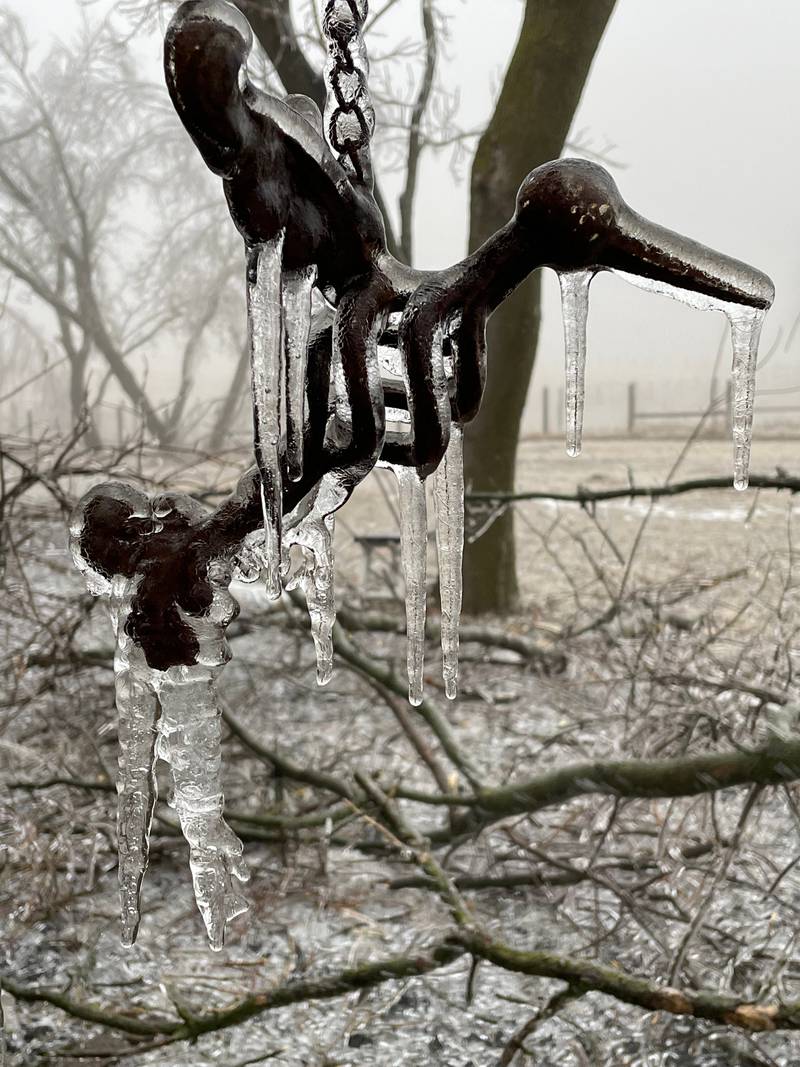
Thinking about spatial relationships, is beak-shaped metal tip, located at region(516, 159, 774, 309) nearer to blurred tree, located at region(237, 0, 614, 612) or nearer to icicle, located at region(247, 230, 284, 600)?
icicle, located at region(247, 230, 284, 600)

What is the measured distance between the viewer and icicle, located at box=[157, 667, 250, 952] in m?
0.63

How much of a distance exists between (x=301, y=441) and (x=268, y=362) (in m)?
0.04

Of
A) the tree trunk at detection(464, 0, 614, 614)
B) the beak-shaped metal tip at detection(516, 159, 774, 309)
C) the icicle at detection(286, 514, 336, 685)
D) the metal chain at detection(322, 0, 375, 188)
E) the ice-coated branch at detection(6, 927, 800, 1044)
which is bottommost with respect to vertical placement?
the ice-coated branch at detection(6, 927, 800, 1044)

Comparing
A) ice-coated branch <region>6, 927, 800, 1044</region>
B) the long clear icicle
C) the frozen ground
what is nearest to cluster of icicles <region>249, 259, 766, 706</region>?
the long clear icicle

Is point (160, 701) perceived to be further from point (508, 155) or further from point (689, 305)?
point (508, 155)

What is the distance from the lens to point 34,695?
2479mm

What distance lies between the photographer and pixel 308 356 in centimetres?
51

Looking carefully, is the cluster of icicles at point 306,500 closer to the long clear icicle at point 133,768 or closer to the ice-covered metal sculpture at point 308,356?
the ice-covered metal sculpture at point 308,356

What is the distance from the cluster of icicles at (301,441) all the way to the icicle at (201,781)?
92mm

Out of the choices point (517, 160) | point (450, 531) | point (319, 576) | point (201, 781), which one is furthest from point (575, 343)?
point (517, 160)

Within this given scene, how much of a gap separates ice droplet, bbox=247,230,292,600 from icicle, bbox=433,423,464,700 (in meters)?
0.13

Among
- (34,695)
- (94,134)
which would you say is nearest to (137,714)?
(34,695)

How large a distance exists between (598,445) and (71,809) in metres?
10.2

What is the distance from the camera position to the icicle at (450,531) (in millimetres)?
645
